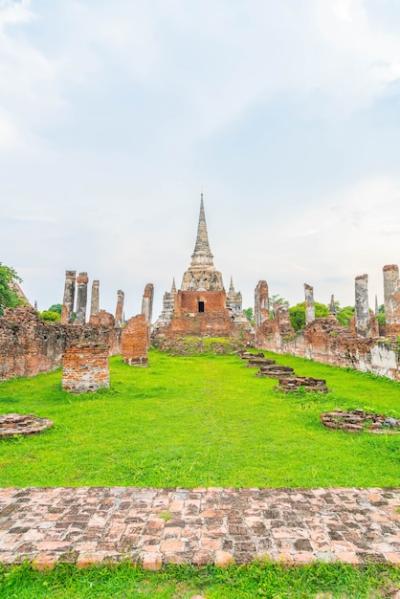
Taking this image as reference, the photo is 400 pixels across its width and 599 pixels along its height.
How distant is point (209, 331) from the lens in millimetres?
35031

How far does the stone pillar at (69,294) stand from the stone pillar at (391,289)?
60.3 feet

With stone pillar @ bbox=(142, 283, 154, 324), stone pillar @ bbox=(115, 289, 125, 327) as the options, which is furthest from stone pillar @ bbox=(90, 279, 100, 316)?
stone pillar @ bbox=(142, 283, 154, 324)

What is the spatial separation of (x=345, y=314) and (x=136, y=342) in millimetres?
37428

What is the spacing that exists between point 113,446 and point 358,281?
16629 millimetres

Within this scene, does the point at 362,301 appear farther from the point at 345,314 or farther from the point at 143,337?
the point at 345,314

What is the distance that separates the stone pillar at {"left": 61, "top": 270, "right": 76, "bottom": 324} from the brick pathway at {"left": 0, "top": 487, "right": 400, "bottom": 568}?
22100 mm

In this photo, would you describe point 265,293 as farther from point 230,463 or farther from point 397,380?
point 230,463

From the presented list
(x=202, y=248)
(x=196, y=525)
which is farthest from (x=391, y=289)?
(x=202, y=248)

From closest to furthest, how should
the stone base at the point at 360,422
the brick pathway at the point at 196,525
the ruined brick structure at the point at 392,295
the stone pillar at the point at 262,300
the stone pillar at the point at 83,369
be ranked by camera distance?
the brick pathway at the point at 196,525 → the stone base at the point at 360,422 → the stone pillar at the point at 83,369 → the ruined brick structure at the point at 392,295 → the stone pillar at the point at 262,300

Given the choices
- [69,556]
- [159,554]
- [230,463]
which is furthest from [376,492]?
[69,556]

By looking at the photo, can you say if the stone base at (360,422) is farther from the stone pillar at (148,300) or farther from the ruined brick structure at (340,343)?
the stone pillar at (148,300)

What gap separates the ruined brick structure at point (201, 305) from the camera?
115ft

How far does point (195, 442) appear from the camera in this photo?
5668 mm

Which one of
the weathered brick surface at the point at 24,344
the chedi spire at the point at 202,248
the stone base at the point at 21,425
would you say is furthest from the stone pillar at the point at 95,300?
the stone base at the point at 21,425
